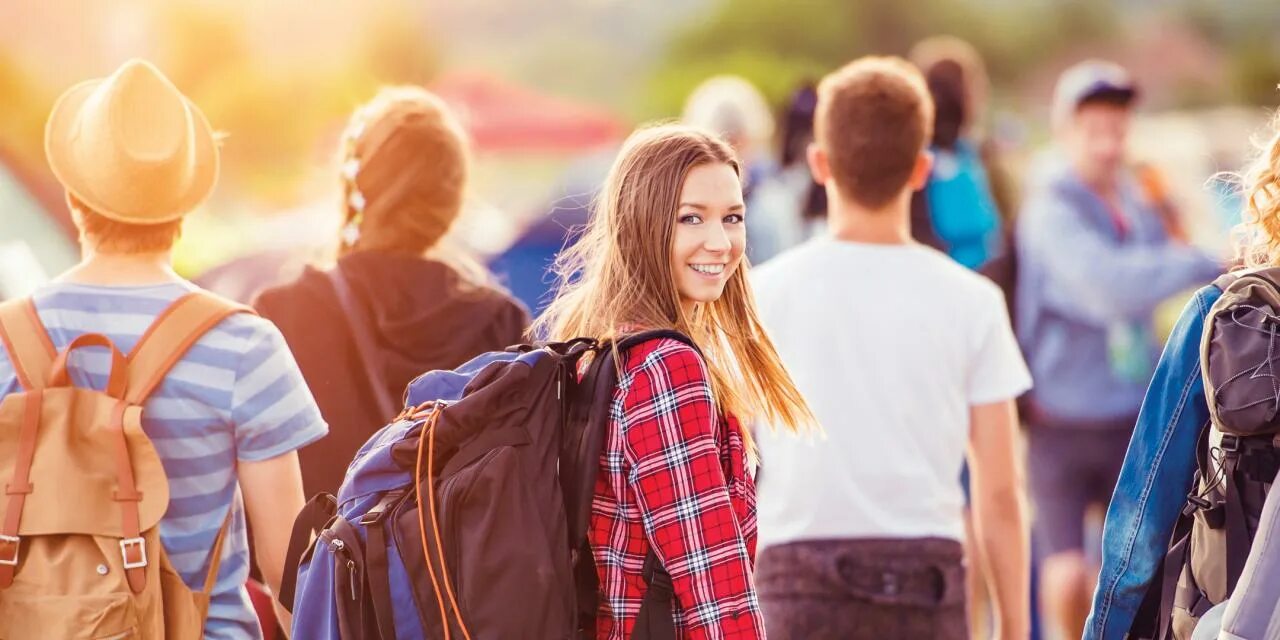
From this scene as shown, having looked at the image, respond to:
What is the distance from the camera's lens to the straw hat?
3.13 meters

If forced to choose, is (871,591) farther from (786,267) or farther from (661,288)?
(661,288)

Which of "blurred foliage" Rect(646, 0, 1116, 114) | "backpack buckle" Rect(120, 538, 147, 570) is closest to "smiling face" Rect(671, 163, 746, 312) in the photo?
"backpack buckle" Rect(120, 538, 147, 570)

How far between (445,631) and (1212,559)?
1.28 metres

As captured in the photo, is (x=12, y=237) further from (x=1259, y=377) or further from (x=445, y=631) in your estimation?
(x=1259, y=377)

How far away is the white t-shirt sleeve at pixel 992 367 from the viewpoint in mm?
3963

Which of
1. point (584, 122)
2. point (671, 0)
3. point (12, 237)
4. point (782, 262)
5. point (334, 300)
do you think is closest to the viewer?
point (334, 300)

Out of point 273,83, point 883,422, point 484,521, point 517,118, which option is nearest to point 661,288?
point 484,521

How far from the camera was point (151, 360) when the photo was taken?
297cm

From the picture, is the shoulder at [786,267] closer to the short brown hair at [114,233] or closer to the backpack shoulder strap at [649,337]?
the backpack shoulder strap at [649,337]

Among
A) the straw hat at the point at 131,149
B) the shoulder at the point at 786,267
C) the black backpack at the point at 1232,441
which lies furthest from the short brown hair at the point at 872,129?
the straw hat at the point at 131,149

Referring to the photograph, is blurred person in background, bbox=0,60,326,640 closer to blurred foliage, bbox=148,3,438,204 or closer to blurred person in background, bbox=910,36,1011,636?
blurred person in background, bbox=910,36,1011,636

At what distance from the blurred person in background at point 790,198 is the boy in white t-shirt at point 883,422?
2.54 meters

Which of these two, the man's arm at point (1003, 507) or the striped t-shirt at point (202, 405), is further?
Answer: the man's arm at point (1003, 507)

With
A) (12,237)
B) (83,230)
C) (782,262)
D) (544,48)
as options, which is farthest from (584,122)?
(83,230)
